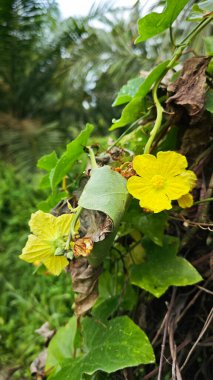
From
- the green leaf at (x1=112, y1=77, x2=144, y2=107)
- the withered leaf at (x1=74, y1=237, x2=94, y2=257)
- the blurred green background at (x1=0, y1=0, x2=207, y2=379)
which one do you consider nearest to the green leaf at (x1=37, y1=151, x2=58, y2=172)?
the green leaf at (x1=112, y1=77, x2=144, y2=107)

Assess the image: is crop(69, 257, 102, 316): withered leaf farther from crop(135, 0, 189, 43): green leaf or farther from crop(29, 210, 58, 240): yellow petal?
crop(135, 0, 189, 43): green leaf

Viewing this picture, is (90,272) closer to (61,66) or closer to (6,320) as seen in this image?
(6,320)

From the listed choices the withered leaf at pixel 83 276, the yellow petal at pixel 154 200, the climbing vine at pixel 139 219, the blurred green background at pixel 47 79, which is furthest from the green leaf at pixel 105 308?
the blurred green background at pixel 47 79

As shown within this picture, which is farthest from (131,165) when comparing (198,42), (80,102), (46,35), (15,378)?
(80,102)

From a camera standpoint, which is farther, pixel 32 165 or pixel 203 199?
pixel 32 165

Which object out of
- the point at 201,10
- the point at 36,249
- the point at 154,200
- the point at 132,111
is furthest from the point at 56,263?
the point at 201,10

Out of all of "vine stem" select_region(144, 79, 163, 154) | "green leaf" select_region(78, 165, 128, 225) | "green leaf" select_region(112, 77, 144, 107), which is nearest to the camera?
"green leaf" select_region(78, 165, 128, 225)

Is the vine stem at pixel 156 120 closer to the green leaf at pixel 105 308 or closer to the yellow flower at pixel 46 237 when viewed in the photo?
the yellow flower at pixel 46 237
